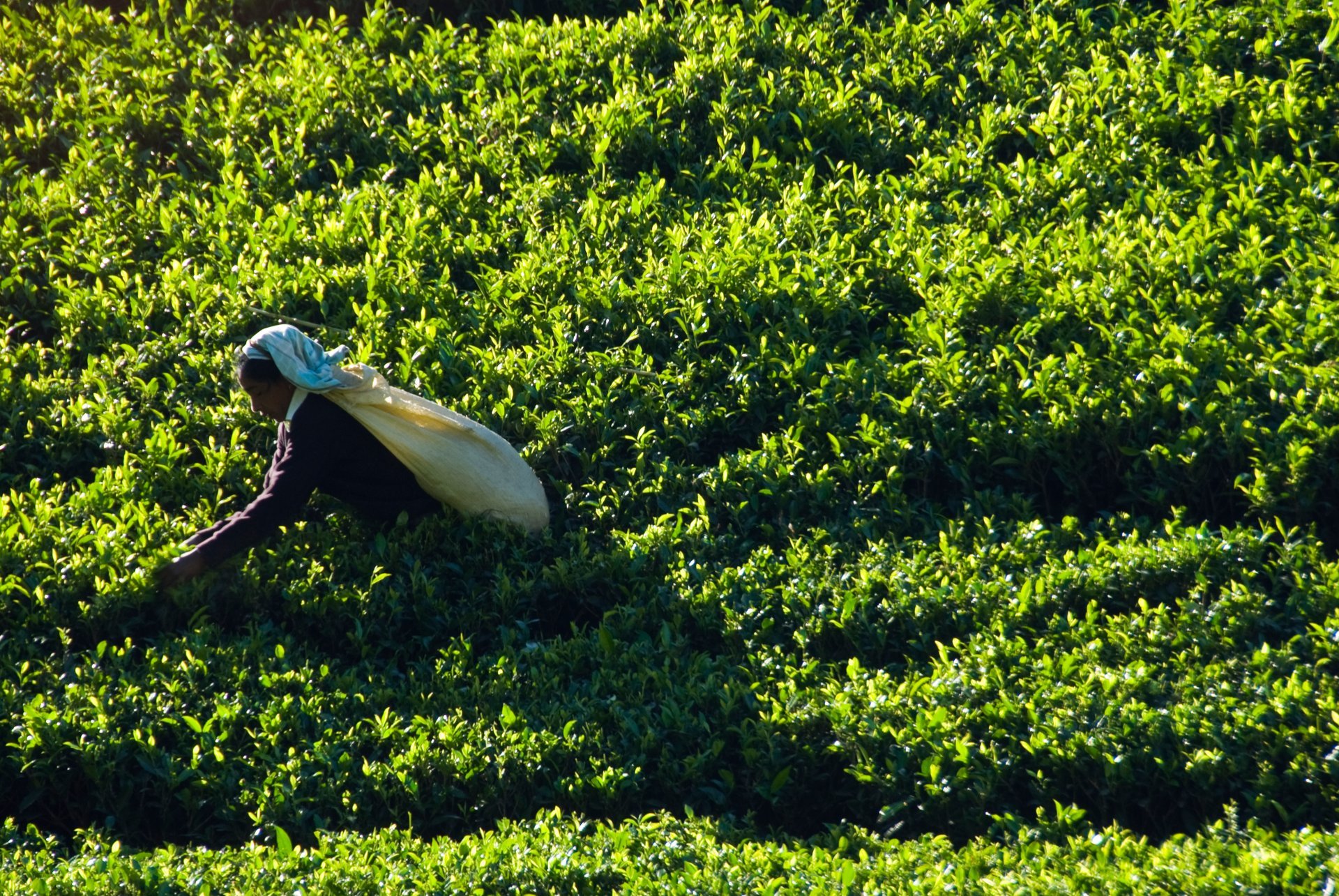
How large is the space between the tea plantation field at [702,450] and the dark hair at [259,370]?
2.34 feet

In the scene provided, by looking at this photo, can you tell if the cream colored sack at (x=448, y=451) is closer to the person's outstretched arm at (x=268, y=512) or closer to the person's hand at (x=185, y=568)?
the person's outstretched arm at (x=268, y=512)

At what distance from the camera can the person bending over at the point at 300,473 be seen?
556cm

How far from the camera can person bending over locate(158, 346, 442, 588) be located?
556 centimetres

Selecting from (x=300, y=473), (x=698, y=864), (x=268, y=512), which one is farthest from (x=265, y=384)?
(x=698, y=864)

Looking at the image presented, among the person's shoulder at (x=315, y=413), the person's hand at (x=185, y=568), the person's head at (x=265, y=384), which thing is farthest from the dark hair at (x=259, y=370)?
the person's hand at (x=185, y=568)

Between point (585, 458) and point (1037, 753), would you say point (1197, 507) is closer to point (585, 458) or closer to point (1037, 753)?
point (1037, 753)

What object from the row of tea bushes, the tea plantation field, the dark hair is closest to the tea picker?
the dark hair

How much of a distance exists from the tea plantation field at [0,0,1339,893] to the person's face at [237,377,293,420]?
0.57 metres

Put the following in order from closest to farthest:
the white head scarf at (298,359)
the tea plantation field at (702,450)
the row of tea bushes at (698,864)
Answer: the row of tea bushes at (698,864), the tea plantation field at (702,450), the white head scarf at (298,359)

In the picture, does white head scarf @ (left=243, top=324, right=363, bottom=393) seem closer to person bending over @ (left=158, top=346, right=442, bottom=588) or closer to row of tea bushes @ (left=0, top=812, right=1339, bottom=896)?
person bending over @ (left=158, top=346, right=442, bottom=588)

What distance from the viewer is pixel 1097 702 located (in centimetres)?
479

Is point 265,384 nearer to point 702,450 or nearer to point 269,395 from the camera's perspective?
point 269,395

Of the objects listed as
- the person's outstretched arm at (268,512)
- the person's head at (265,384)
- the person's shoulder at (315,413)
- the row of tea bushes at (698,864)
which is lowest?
the row of tea bushes at (698,864)

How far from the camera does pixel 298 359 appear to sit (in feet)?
18.7
